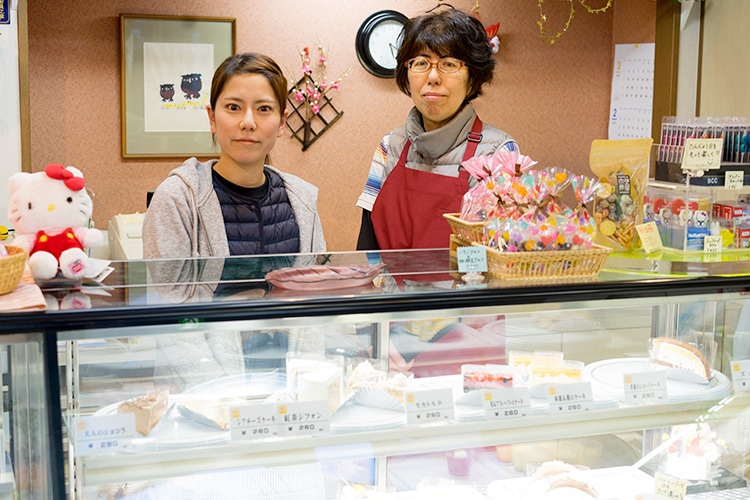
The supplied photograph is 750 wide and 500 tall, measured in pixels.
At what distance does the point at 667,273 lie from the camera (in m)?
1.64

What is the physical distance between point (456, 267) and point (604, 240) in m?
0.46

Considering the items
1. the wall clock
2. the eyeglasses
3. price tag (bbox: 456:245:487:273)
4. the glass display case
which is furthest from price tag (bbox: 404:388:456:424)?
the wall clock

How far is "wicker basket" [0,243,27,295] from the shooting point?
1286 mm

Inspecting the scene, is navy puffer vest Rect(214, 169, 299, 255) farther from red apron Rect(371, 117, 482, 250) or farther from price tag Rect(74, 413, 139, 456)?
price tag Rect(74, 413, 139, 456)

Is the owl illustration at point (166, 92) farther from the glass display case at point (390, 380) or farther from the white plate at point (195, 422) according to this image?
the white plate at point (195, 422)

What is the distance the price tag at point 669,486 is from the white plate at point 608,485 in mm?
17

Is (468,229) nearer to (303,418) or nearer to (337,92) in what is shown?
(303,418)

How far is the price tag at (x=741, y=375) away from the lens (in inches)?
71.8

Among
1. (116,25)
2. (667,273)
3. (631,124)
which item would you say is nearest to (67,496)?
(667,273)

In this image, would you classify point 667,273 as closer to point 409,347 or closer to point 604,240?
point 604,240

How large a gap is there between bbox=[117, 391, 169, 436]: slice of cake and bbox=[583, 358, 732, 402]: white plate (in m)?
0.84

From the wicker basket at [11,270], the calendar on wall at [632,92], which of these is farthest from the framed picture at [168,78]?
the wicker basket at [11,270]

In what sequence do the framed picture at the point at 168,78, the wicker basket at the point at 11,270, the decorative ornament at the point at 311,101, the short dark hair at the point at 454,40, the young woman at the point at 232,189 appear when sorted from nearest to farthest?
the wicker basket at the point at 11,270
the young woman at the point at 232,189
the short dark hair at the point at 454,40
the framed picture at the point at 168,78
the decorative ornament at the point at 311,101

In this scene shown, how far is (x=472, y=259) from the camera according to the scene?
1593 mm
